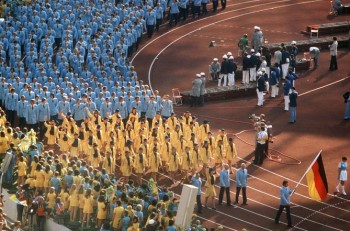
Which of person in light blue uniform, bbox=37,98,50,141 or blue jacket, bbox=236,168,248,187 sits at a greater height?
person in light blue uniform, bbox=37,98,50,141

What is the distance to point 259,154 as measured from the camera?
154ft

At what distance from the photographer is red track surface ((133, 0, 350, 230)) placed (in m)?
42.9

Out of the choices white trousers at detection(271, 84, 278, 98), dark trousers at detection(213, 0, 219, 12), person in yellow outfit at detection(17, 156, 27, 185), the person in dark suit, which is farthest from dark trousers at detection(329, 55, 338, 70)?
person in yellow outfit at detection(17, 156, 27, 185)

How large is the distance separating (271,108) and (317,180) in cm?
1223

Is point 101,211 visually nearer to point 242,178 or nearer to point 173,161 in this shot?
point 173,161

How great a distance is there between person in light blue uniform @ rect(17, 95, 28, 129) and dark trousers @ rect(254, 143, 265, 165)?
32.9 ft

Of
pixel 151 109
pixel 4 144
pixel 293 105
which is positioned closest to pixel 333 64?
pixel 293 105

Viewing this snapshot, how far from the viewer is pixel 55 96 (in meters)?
49.1

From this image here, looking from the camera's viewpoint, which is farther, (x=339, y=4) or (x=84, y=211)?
(x=339, y=4)

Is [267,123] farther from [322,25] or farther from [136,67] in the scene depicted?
[322,25]

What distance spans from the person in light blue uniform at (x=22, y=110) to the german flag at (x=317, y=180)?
44.3 feet

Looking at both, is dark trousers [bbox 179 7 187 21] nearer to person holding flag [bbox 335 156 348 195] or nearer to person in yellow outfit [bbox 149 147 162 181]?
person in yellow outfit [bbox 149 147 162 181]

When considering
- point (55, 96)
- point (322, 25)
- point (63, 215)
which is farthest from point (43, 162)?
point (322, 25)

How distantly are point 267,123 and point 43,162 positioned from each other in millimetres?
12455
